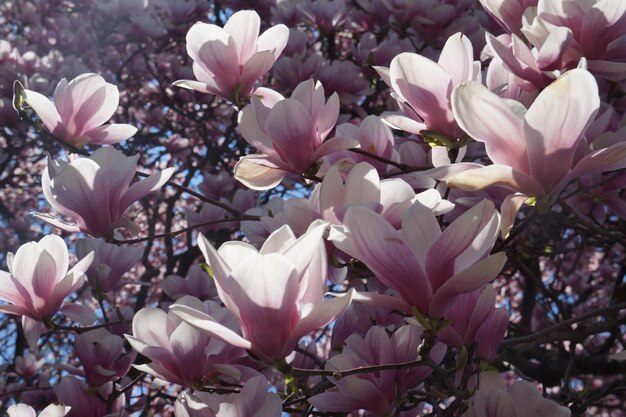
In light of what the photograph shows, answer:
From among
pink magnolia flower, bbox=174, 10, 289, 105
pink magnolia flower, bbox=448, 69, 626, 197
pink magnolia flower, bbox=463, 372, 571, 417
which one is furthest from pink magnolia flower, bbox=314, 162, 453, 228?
pink magnolia flower, bbox=174, 10, 289, 105

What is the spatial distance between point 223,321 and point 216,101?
7.44ft

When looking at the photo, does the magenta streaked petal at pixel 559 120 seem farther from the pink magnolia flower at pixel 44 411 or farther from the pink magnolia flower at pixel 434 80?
the pink magnolia flower at pixel 44 411

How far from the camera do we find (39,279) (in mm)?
1062

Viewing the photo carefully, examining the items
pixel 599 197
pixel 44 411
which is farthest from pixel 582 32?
pixel 44 411

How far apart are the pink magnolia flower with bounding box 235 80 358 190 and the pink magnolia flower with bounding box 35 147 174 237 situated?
0.46 ft

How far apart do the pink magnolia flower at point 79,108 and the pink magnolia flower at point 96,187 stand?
10 centimetres

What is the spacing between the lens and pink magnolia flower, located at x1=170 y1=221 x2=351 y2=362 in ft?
2.15

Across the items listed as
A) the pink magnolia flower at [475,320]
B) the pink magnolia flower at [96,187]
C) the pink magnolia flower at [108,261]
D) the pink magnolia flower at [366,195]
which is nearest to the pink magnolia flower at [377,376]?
the pink magnolia flower at [475,320]

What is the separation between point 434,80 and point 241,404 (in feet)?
1.62

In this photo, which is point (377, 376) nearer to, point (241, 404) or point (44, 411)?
point (241, 404)

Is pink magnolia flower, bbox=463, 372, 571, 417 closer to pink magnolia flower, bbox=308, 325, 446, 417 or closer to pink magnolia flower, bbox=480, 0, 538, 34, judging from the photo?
pink magnolia flower, bbox=308, 325, 446, 417

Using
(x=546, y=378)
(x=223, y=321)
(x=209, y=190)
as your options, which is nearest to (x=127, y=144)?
(x=209, y=190)

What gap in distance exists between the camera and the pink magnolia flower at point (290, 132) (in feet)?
3.15

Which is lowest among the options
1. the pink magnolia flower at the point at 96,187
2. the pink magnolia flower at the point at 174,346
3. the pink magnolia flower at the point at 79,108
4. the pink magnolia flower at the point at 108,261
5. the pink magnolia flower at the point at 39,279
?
the pink magnolia flower at the point at 108,261
